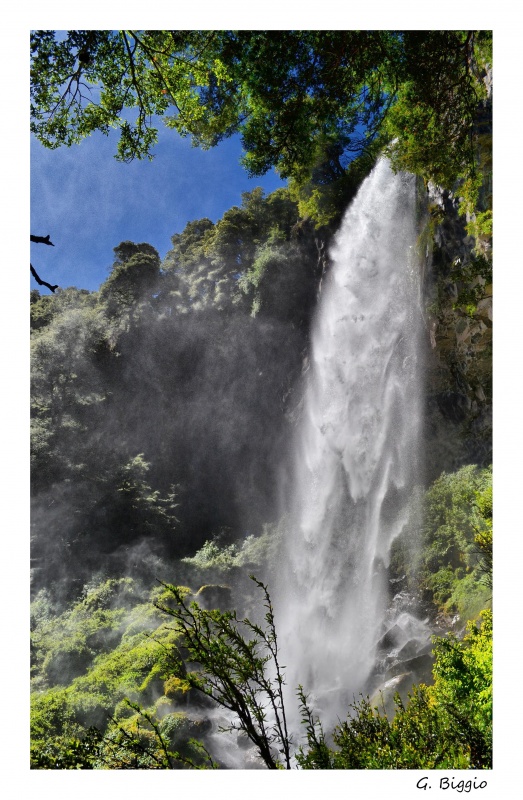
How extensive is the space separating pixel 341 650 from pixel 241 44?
192 inches

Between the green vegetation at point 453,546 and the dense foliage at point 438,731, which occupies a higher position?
the green vegetation at point 453,546

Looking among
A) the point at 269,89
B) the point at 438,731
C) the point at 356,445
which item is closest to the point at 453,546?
the point at 356,445

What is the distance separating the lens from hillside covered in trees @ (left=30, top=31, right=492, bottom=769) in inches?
135

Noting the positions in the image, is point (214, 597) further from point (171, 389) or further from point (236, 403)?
point (171, 389)

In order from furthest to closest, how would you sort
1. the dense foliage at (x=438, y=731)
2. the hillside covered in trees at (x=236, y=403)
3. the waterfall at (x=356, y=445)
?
the waterfall at (x=356, y=445) → the hillside covered in trees at (x=236, y=403) → the dense foliage at (x=438, y=731)

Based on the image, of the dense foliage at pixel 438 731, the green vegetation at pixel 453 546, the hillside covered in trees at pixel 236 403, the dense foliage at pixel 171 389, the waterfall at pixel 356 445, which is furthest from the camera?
the dense foliage at pixel 171 389

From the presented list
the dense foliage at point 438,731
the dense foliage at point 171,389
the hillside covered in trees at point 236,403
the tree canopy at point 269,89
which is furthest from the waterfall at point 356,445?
the dense foliage at point 438,731

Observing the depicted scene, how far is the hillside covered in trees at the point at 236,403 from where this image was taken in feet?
11.2

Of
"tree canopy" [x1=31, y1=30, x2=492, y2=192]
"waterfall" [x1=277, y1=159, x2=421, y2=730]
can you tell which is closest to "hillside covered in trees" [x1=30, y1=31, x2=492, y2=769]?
"tree canopy" [x1=31, y1=30, x2=492, y2=192]

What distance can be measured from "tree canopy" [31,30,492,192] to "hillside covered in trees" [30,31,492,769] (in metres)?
0.02

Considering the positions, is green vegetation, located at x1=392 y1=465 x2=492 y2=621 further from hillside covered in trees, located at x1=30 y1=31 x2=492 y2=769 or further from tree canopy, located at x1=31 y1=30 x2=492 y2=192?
tree canopy, located at x1=31 y1=30 x2=492 y2=192

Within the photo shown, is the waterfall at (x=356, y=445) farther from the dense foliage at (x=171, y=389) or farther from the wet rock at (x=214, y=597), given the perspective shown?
the wet rock at (x=214, y=597)

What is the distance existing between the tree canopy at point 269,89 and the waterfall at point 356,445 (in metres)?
0.79
